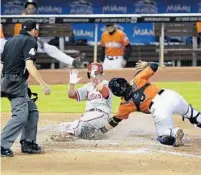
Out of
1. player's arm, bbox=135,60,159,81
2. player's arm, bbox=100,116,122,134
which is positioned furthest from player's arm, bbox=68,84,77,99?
player's arm, bbox=135,60,159,81

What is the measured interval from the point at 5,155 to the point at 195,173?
6.83ft

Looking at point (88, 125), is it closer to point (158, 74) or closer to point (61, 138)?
point (61, 138)

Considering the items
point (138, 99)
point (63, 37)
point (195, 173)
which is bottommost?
point (195, 173)

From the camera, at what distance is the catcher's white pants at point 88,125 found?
8609mm

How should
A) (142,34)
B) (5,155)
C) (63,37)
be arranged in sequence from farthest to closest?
1. (142,34)
2. (63,37)
3. (5,155)

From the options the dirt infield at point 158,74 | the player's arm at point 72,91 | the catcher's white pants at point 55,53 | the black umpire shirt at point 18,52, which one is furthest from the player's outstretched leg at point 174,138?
the catcher's white pants at point 55,53

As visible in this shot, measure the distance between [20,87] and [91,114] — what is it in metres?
1.55

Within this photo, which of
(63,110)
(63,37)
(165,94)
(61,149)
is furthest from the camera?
(63,37)

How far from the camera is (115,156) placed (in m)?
7.34

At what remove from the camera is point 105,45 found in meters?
15.9

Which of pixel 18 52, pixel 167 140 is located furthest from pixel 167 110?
pixel 18 52

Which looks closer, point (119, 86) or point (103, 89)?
point (119, 86)

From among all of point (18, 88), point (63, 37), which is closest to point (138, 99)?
point (18, 88)

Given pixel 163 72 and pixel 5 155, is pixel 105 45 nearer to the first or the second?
pixel 163 72
